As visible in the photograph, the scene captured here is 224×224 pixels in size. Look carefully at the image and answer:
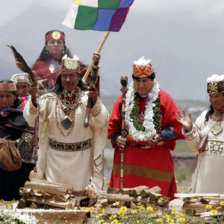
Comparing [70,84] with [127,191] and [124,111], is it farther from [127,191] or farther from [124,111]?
[127,191]

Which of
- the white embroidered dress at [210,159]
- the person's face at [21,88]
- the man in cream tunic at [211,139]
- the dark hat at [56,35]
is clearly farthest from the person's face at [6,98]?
the white embroidered dress at [210,159]

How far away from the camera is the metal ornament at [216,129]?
9625 mm

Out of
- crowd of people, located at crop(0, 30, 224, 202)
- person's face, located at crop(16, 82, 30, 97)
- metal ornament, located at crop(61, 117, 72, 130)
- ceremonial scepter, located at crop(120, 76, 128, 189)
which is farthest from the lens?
person's face, located at crop(16, 82, 30, 97)

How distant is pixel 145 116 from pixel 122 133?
1.41ft

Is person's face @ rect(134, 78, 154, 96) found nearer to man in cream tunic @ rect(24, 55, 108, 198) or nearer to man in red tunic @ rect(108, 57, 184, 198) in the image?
man in red tunic @ rect(108, 57, 184, 198)

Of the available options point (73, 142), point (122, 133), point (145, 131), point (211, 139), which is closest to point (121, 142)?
point (122, 133)

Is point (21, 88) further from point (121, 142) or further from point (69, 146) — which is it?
point (121, 142)

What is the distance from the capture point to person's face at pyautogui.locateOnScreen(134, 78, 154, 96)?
1031cm

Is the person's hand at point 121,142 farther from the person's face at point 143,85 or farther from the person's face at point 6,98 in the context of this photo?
the person's face at point 6,98

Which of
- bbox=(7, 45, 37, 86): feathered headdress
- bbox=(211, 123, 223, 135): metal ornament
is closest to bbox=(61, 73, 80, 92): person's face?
bbox=(7, 45, 37, 86): feathered headdress

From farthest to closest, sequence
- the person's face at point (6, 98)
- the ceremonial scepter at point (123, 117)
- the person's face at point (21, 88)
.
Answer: the person's face at point (21, 88), the person's face at point (6, 98), the ceremonial scepter at point (123, 117)

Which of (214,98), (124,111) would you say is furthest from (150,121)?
(214,98)

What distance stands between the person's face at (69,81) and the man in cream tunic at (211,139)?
156 centimetres

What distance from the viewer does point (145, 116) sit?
10.3 metres
